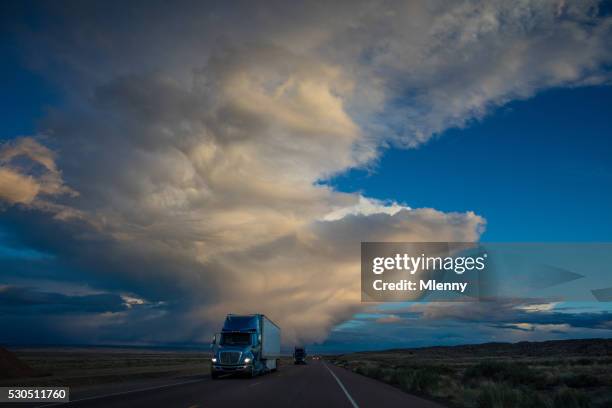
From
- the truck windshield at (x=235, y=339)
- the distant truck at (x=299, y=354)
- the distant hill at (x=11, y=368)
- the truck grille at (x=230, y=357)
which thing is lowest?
the distant truck at (x=299, y=354)

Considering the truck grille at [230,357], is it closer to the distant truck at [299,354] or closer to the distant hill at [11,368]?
the distant hill at [11,368]

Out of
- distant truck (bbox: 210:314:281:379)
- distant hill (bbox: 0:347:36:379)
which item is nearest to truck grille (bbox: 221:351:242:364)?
distant truck (bbox: 210:314:281:379)

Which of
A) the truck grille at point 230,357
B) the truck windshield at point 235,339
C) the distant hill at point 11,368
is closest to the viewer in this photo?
the distant hill at point 11,368

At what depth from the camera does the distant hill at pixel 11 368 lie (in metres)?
30.2

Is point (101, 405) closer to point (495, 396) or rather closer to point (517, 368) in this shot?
point (495, 396)

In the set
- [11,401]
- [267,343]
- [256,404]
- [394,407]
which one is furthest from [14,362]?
[394,407]

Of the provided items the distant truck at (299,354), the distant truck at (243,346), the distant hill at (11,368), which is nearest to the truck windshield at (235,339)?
the distant truck at (243,346)

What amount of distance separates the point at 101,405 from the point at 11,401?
3.49m

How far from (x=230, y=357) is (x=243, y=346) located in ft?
3.62

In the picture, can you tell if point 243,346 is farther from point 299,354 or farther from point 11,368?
point 299,354

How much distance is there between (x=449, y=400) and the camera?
1978 cm

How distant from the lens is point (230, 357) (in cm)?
3091

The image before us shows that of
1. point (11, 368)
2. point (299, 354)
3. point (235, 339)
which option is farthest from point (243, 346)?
point (299, 354)

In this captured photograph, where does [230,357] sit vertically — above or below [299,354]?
above
